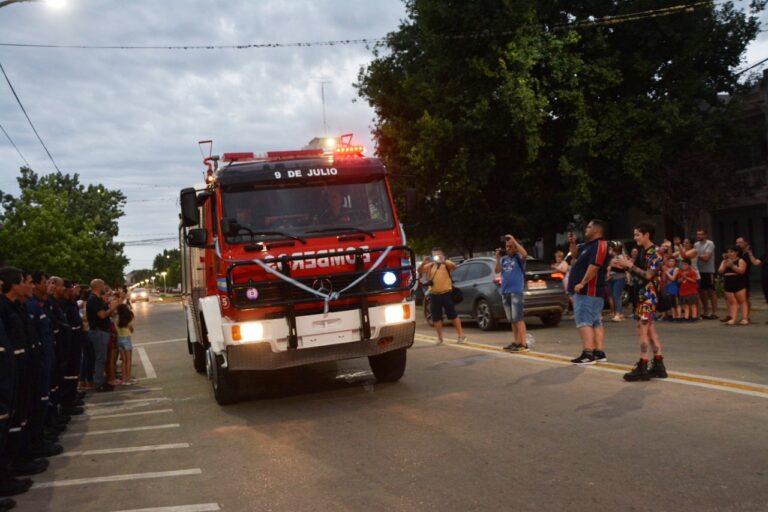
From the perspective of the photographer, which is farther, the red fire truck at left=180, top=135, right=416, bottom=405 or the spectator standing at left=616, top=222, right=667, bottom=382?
the spectator standing at left=616, top=222, right=667, bottom=382

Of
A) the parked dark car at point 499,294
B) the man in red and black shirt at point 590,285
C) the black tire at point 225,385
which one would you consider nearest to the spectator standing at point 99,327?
the black tire at point 225,385

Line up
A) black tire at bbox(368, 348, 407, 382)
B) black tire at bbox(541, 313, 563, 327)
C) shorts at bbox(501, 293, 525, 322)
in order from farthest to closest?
black tire at bbox(541, 313, 563, 327) → shorts at bbox(501, 293, 525, 322) → black tire at bbox(368, 348, 407, 382)

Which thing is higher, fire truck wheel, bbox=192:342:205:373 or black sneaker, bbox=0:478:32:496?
fire truck wheel, bbox=192:342:205:373

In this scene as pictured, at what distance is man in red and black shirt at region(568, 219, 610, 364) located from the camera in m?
9.57

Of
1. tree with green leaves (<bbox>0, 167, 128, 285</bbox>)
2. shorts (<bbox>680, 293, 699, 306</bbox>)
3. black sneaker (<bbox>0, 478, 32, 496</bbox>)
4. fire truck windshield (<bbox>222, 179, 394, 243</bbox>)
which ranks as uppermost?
tree with green leaves (<bbox>0, 167, 128, 285</bbox>)

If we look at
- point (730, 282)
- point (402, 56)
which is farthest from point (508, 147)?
point (730, 282)

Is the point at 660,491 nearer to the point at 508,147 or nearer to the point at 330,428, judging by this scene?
the point at 330,428

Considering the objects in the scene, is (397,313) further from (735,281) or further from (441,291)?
(735,281)

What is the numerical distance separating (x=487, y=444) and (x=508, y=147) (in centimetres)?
2260

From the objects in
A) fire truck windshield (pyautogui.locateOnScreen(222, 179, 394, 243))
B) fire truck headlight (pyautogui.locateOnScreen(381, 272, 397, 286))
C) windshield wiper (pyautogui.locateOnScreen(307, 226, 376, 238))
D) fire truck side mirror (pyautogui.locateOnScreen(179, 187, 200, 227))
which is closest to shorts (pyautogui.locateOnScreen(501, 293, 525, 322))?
fire truck windshield (pyautogui.locateOnScreen(222, 179, 394, 243))

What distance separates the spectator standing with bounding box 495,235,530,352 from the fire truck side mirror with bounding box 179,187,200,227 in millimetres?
5310

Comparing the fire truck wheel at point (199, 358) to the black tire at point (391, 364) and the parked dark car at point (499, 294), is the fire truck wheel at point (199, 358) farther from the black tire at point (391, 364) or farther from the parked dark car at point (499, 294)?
the parked dark car at point (499, 294)

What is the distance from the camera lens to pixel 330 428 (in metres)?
7.58

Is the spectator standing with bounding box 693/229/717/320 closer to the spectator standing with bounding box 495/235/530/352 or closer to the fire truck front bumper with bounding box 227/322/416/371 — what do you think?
the spectator standing with bounding box 495/235/530/352
